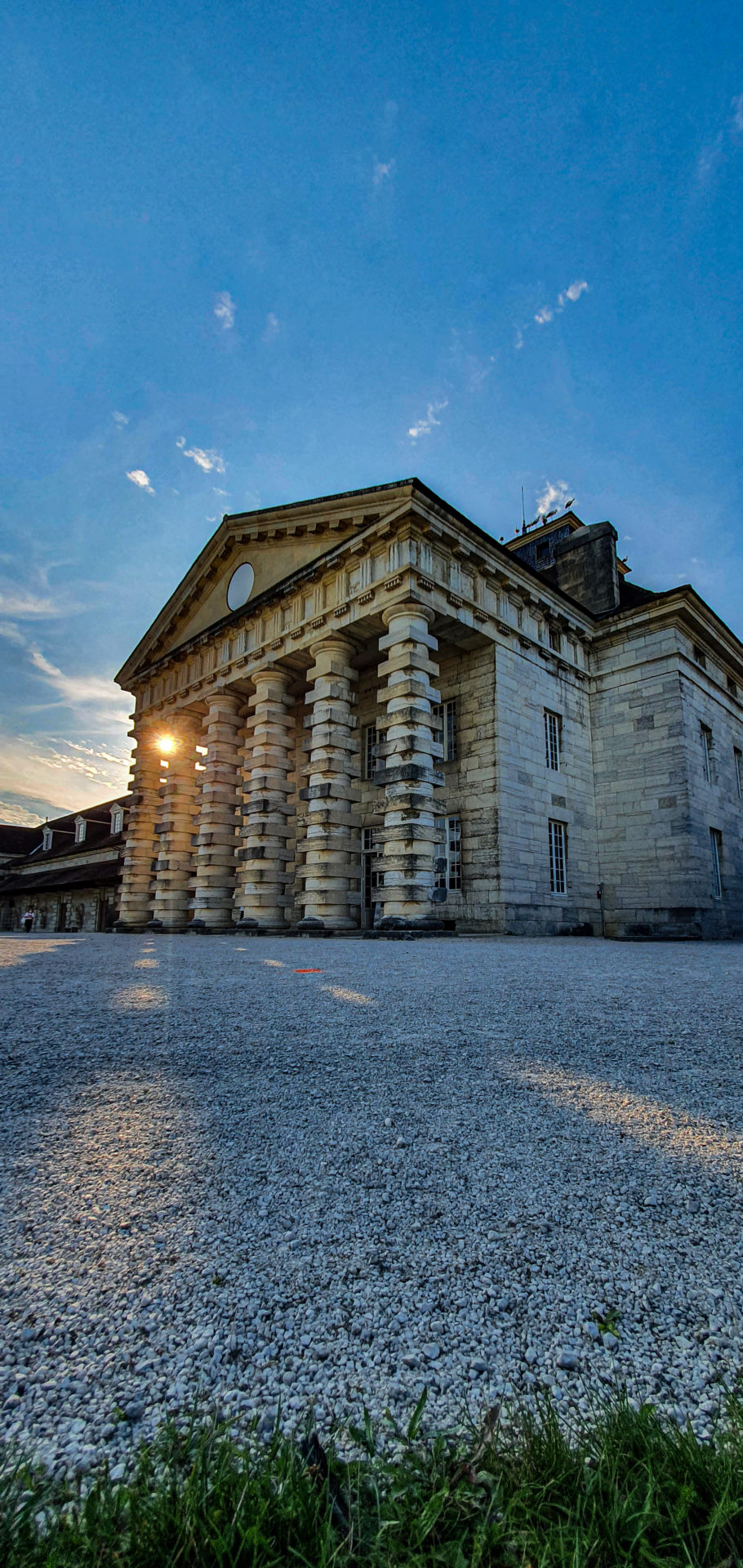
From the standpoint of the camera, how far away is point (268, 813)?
736 inches

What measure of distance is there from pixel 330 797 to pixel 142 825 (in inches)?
461

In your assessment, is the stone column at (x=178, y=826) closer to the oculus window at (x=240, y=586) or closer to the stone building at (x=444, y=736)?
the stone building at (x=444, y=736)

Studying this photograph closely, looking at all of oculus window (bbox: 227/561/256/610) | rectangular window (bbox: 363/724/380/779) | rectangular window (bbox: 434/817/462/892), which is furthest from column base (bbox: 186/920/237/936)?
oculus window (bbox: 227/561/256/610)

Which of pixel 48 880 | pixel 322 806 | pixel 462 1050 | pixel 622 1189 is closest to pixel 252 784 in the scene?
pixel 322 806

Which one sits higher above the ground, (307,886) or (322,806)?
(322,806)

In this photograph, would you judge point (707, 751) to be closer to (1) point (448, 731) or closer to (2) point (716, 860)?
(2) point (716, 860)

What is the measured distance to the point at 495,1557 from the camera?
112 centimetres

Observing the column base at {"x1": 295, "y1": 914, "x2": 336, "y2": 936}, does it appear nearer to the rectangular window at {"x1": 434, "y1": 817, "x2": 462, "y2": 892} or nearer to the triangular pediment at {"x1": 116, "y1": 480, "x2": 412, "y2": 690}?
the rectangular window at {"x1": 434, "y1": 817, "x2": 462, "y2": 892}

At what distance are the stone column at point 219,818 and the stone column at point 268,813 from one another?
1.16 metres

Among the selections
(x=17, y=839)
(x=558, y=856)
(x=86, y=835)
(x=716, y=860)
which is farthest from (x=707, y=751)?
(x=17, y=839)

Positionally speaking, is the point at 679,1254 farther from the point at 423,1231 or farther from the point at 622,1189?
the point at 423,1231

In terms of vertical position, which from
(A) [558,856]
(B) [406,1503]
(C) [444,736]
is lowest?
(B) [406,1503]

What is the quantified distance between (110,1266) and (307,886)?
14687 mm

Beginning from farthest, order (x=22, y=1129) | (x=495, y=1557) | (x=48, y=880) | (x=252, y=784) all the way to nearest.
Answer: (x=48, y=880) < (x=252, y=784) < (x=22, y=1129) < (x=495, y=1557)
